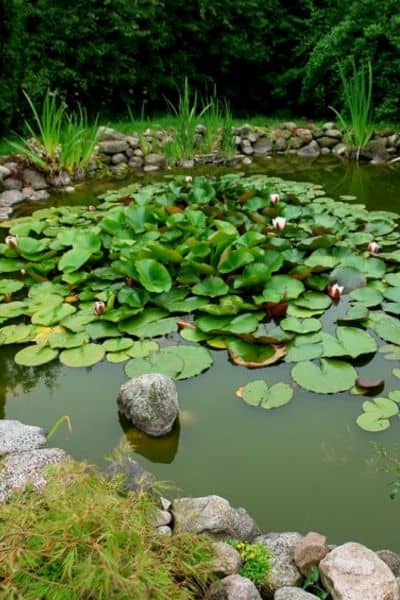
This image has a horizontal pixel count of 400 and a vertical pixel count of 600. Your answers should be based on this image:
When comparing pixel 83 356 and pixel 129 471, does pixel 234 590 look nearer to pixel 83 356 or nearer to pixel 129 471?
pixel 129 471

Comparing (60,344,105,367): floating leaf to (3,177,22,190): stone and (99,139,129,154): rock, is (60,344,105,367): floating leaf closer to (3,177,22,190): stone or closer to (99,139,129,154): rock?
(3,177,22,190): stone

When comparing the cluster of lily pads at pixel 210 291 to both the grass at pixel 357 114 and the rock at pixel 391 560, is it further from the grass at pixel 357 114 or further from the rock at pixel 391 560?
the grass at pixel 357 114

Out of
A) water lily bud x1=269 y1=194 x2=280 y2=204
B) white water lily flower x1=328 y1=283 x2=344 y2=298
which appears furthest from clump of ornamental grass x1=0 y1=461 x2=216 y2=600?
water lily bud x1=269 y1=194 x2=280 y2=204

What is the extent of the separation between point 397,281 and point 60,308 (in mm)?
1779

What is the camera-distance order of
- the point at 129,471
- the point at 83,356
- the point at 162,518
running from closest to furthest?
the point at 162,518
the point at 129,471
the point at 83,356

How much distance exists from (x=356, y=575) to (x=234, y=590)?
1.01 feet

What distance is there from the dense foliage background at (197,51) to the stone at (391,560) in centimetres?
554

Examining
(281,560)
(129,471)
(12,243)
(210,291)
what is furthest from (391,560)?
(12,243)

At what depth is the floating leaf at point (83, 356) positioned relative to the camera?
2.66 meters

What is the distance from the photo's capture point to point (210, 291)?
3.06m

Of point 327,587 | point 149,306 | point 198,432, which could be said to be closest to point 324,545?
point 327,587

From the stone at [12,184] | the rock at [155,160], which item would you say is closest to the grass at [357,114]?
the rock at [155,160]

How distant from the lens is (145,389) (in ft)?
7.44

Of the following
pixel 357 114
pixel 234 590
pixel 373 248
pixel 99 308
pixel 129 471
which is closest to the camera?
pixel 234 590
